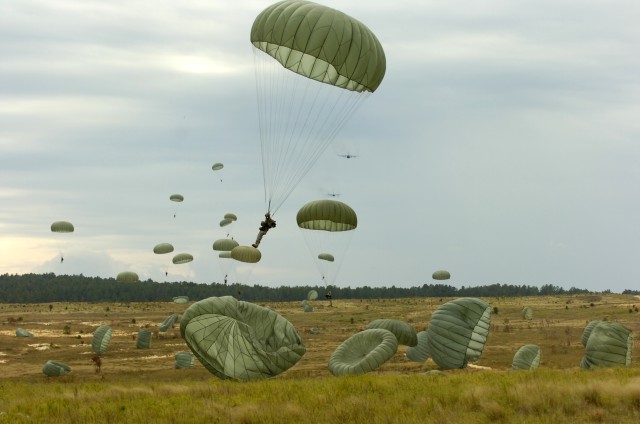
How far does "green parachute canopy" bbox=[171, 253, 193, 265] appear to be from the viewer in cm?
8203

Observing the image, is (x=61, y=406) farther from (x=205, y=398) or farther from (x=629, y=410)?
(x=629, y=410)

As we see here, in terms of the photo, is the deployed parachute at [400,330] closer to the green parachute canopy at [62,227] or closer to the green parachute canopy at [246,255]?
the green parachute canopy at [246,255]

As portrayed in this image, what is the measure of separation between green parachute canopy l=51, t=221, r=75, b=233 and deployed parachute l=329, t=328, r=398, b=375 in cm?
5649

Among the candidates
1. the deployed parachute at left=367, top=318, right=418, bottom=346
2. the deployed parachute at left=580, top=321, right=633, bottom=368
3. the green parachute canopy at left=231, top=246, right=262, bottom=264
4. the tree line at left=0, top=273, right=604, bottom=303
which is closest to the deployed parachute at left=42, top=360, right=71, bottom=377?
the deployed parachute at left=367, top=318, right=418, bottom=346

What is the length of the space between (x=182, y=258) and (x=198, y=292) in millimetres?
94526

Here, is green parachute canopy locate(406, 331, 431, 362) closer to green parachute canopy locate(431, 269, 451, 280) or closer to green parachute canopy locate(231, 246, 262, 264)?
green parachute canopy locate(231, 246, 262, 264)

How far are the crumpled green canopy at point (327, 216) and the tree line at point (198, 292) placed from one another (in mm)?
120395

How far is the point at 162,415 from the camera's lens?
17.0 meters

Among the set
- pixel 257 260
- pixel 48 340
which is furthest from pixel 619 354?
pixel 48 340

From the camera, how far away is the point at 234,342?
82.1 ft

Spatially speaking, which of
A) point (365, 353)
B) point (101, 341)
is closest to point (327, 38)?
point (365, 353)

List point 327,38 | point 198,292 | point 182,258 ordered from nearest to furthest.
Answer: point 327,38, point 182,258, point 198,292

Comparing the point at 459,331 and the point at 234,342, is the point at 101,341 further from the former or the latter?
the point at 459,331

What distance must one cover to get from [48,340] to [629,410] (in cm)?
4619
